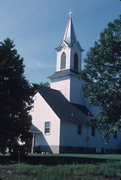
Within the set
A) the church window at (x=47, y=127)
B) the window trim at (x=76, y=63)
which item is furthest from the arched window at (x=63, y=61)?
the church window at (x=47, y=127)

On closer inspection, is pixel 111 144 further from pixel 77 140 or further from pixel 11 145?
pixel 11 145

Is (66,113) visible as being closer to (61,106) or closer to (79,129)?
(61,106)

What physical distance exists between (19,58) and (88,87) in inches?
243

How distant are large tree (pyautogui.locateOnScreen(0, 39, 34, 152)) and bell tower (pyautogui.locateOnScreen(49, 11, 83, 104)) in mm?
21826

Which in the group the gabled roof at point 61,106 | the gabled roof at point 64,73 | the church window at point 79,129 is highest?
the gabled roof at point 64,73

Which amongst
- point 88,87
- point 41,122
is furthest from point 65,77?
point 88,87

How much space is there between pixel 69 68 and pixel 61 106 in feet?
26.1

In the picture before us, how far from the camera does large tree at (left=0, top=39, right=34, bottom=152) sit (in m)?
22.6

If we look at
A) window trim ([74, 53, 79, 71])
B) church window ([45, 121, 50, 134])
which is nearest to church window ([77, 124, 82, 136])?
church window ([45, 121, 50, 134])

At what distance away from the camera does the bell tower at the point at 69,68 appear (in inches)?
1826

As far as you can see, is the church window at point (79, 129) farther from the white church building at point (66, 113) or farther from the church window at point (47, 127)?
the church window at point (47, 127)

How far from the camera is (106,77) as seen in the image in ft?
78.4

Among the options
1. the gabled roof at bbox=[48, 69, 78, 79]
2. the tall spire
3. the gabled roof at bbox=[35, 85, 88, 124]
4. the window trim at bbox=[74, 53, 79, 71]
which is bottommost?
the gabled roof at bbox=[35, 85, 88, 124]

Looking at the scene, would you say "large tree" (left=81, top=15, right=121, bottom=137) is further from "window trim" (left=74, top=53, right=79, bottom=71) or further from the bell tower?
"window trim" (left=74, top=53, right=79, bottom=71)
